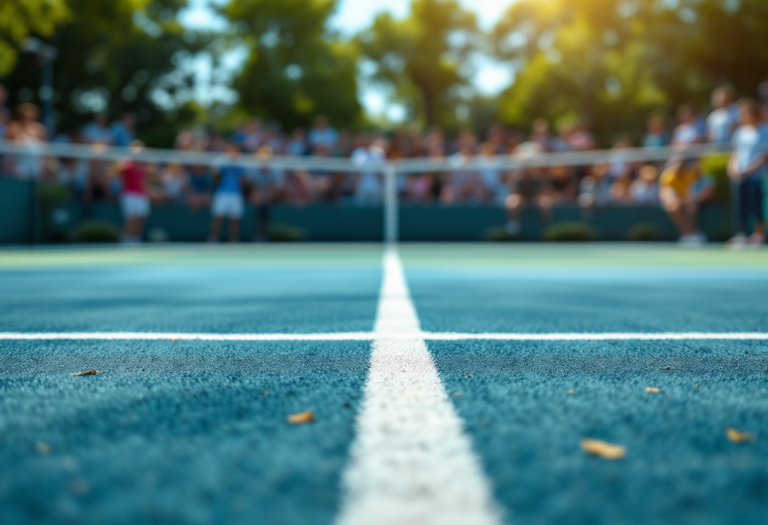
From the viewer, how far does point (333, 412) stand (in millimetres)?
1611

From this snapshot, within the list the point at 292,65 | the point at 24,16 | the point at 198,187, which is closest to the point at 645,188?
the point at 198,187

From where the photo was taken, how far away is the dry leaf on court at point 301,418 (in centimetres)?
152

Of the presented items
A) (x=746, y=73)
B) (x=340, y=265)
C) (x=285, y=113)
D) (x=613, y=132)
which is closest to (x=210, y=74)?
(x=285, y=113)

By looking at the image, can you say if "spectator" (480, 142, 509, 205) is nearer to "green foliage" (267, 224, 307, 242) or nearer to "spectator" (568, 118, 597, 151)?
"spectator" (568, 118, 597, 151)

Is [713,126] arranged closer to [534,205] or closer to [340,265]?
[534,205]

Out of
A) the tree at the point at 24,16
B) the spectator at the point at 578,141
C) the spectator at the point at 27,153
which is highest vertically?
the tree at the point at 24,16

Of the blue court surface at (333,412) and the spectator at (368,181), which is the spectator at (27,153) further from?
the blue court surface at (333,412)

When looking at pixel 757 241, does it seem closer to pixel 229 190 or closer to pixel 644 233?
pixel 644 233

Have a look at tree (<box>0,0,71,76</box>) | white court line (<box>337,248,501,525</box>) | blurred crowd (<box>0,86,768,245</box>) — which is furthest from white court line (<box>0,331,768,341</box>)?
tree (<box>0,0,71,76</box>)

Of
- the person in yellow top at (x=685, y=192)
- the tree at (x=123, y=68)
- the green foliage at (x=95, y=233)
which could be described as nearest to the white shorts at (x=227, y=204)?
the green foliage at (x=95, y=233)

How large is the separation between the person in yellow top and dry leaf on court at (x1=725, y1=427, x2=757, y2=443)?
13.2 meters

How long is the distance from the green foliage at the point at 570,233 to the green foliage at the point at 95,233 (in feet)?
29.6

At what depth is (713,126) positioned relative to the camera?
14375 millimetres

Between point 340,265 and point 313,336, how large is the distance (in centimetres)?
521
